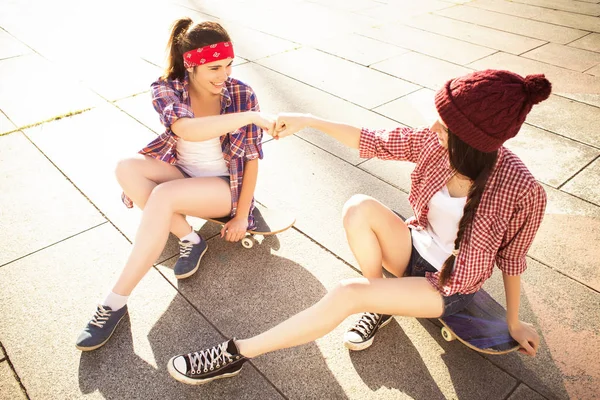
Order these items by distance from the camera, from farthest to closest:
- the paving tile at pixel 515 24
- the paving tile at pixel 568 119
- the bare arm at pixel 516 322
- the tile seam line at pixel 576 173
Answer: the paving tile at pixel 515 24, the paving tile at pixel 568 119, the tile seam line at pixel 576 173, the bare arm at pixel 516 322

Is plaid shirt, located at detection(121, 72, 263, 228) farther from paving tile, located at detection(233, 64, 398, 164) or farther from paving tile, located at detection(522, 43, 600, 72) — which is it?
paving tile, located at detection(522, 43, 600, 72)

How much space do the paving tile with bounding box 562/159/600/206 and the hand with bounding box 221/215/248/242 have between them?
8.00 ft

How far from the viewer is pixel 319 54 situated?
227 inches

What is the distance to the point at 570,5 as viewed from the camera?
8086 mm

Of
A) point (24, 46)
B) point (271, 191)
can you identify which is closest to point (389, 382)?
point (271, 191)

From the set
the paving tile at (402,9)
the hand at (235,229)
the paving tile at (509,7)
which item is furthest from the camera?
the paving tile at (509,7)

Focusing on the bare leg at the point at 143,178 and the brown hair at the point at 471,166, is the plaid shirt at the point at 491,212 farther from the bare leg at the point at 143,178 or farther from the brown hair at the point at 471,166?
the bare leg at the point at 143,178

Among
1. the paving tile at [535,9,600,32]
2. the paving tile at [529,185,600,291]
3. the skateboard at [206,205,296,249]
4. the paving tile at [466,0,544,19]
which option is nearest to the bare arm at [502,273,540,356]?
the paving tile at [529,185,600,291]

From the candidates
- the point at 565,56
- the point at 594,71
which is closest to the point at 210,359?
the point at 594,71

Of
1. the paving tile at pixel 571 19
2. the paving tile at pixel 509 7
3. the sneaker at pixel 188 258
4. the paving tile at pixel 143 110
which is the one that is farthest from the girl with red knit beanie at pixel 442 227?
the paving tile at pixel 509 7

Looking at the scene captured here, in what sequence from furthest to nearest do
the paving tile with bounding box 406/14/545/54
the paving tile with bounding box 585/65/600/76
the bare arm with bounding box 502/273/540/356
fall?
the paving tile with bounding box 406/14/545/54, the paving tile with bounding box 585/65/600/76, the bare arm with bounding box 502/273/540/356

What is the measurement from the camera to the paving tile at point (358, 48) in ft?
18.7

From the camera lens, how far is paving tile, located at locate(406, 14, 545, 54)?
20.3ft

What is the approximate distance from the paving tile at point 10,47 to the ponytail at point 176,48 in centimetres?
396
